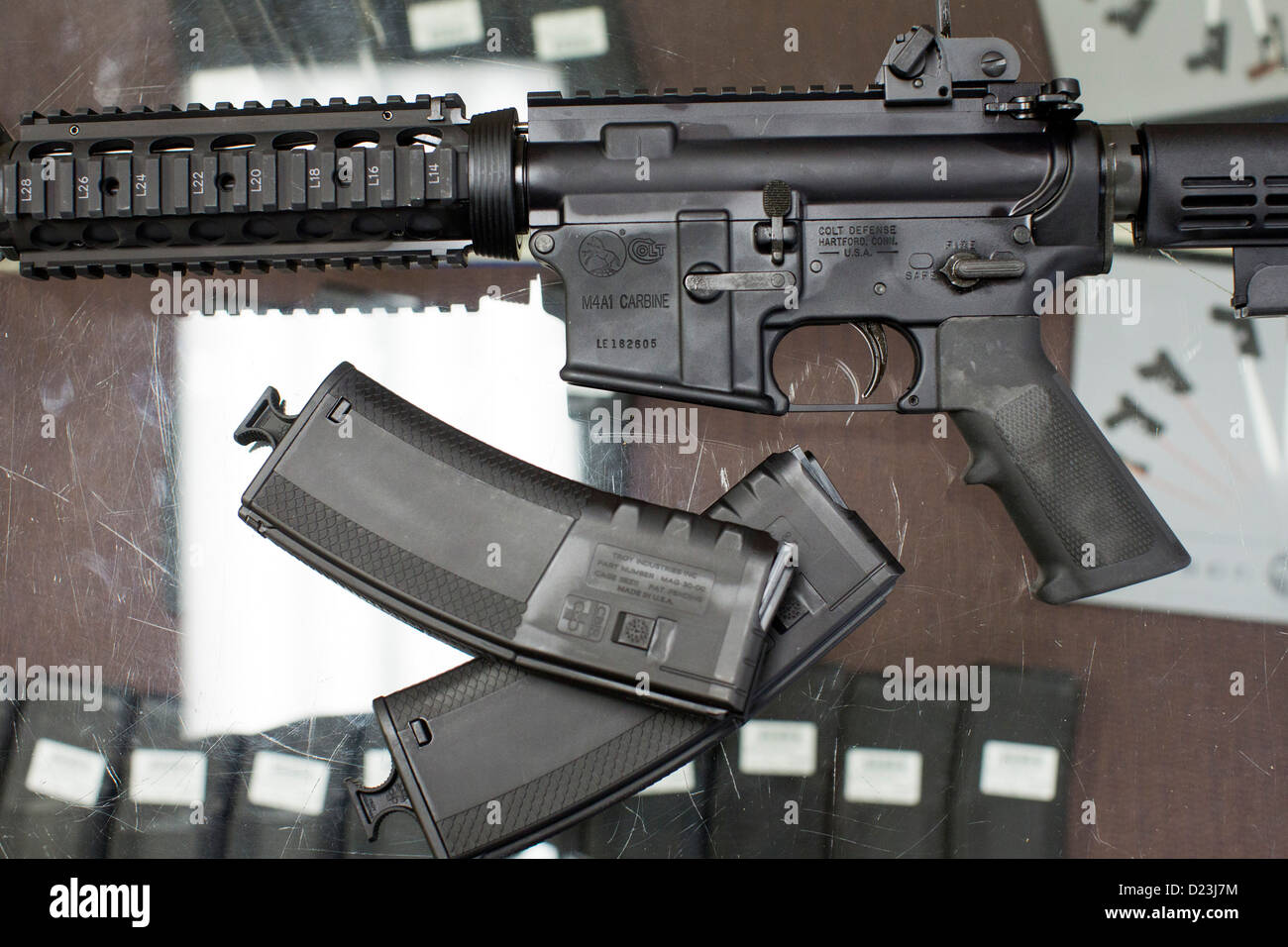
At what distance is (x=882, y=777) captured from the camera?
2205 mm

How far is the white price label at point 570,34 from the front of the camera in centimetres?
234

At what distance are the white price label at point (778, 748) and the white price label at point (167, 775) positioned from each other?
1.30m

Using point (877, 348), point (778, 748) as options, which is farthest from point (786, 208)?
point (778, 748)

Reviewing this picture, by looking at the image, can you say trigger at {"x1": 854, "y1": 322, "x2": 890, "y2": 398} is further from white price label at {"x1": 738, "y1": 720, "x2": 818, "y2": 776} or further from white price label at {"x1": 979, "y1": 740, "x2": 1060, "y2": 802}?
white price label at {"x1": 979, "y1": 740, "x2": 1060, "y2": 802}

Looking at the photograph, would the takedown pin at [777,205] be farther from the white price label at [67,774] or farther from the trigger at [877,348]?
the white price label at [67,774]

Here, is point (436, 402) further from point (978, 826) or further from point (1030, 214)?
point (978, 826)

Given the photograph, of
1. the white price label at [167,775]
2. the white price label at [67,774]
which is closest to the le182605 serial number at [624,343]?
the white price label at [167,775]

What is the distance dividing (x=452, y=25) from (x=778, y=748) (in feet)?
6.50

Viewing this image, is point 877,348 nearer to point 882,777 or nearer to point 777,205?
point 777,205

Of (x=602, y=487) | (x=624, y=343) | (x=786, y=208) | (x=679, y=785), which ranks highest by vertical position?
(x=786, y=208)

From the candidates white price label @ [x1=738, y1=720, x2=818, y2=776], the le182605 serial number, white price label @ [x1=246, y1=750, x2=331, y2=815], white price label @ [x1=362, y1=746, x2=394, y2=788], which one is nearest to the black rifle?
the le182605 serial number

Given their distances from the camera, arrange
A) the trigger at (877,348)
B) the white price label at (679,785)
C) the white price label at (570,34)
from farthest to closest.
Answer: the white price label at (570,34), the white price label at (679,785), the trigger at (877,348)
